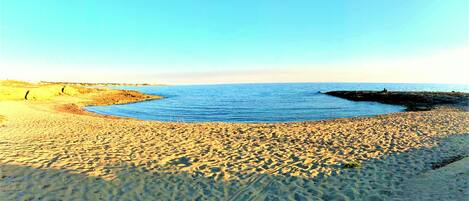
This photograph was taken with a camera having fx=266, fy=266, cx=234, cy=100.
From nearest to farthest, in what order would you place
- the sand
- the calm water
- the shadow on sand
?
the shadow on sand → the sand → the calm water

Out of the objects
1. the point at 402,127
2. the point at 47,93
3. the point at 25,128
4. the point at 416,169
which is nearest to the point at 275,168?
the point at 416,169

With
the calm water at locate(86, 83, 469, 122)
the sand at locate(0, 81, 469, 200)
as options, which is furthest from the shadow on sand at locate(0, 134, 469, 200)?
the calm water at locate(86, 83, 469, 122)

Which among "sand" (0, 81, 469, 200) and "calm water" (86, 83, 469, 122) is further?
"calm water" (86, 83, 469, 122)

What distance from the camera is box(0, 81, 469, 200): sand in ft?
22.8

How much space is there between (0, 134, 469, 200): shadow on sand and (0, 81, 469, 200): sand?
0.03 meters

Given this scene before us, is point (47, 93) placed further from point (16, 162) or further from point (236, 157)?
point (236, 157)

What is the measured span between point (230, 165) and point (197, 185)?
77.3 inches

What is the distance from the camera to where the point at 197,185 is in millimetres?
7438

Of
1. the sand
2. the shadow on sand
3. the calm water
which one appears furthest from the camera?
the calm water

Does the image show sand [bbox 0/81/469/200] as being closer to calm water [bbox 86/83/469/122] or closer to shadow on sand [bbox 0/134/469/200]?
Answer: shadow on sand [bbox 0/134/469/200]

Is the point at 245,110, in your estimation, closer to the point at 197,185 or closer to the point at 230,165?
the point at 230,165

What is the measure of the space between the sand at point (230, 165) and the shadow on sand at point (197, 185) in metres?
0.03

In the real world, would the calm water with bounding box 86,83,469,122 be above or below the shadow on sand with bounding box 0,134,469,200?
below

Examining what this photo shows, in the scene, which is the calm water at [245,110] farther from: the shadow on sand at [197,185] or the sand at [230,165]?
the shadow on sand at [197,185]
